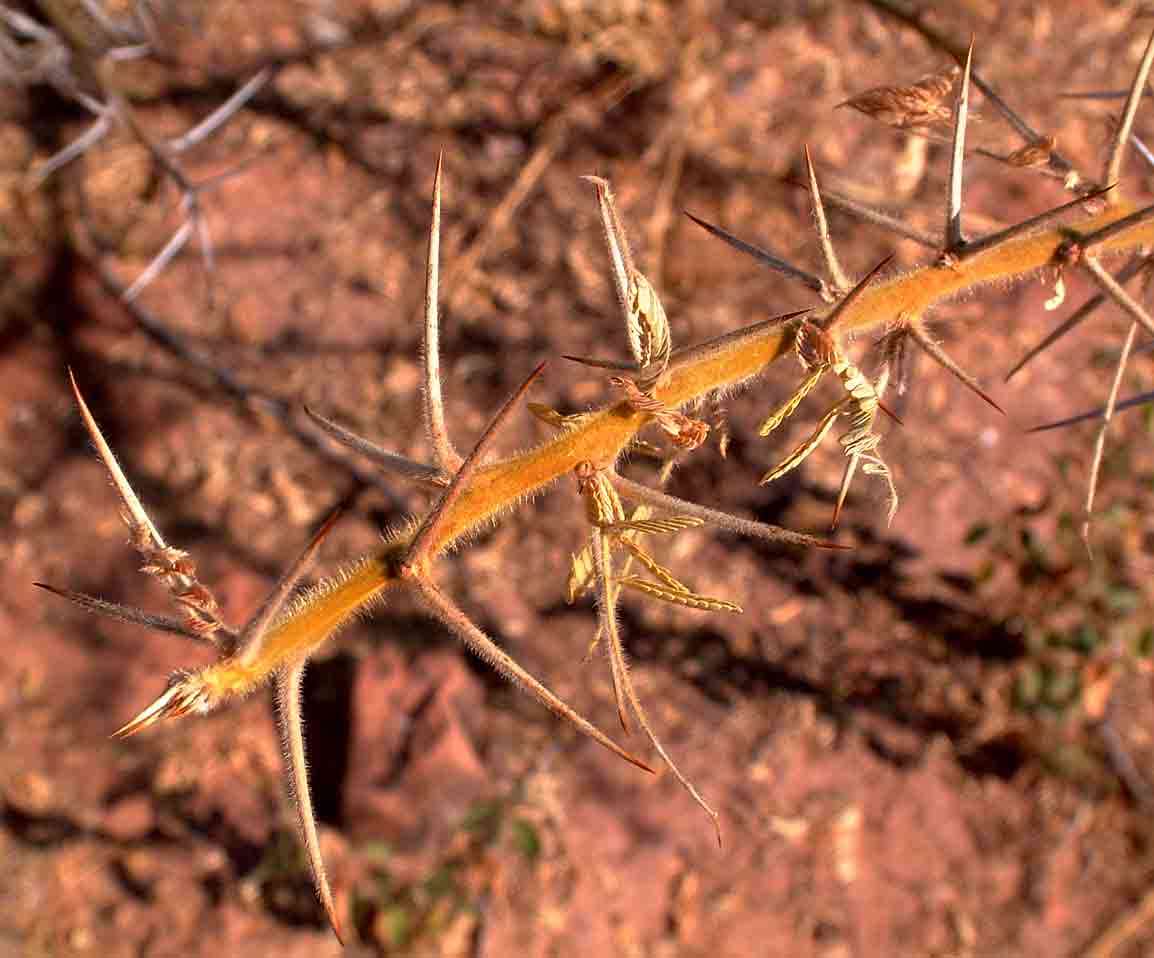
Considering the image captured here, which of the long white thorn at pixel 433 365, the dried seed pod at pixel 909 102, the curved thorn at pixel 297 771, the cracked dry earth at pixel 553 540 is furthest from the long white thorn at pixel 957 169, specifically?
the cracked dry earth at pixel 553 540

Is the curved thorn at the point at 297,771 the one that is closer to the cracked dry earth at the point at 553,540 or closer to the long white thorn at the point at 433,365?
the long white thorn at the point at 433,365

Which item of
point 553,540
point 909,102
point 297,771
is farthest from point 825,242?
point 553,540

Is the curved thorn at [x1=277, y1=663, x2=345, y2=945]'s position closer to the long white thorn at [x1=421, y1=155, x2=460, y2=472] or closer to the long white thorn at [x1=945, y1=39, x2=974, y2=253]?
the long white thorn at [x1=421, y1=155, x2=460, y2=472]

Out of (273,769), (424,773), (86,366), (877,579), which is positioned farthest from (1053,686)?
(86,366)

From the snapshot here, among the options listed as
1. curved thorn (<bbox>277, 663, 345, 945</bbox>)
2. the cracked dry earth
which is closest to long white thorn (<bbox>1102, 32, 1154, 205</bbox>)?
curved thorn (<bbox>277, 663, 345, 945</bbox>)

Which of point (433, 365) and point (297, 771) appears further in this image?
point (433, 365)

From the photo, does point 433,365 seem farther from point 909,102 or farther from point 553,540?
point 553,540

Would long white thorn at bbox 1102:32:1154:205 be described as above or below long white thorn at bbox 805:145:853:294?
above

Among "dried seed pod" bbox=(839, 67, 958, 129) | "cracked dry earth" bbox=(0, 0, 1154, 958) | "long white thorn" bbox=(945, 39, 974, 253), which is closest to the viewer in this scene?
"long white thorn" bbox=(945, 39, 974, 253)
